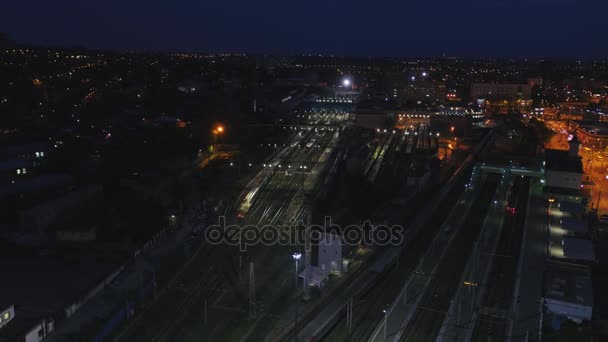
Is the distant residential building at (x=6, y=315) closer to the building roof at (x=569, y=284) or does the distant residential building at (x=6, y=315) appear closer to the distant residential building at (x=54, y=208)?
the distant residential building at (x=54, y=208)

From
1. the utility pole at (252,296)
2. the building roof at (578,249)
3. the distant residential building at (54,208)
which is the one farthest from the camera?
the distant residential building at (54,208)

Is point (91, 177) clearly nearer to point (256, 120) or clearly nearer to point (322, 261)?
point (322, 261)

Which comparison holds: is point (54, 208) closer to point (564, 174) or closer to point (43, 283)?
point (43, 283)

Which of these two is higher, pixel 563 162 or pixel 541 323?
pixel 563 162

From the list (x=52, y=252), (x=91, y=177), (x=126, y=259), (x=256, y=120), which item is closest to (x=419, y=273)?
(x=126, y=259)

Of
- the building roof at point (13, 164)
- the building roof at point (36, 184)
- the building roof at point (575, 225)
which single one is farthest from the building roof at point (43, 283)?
the building roof at point (575, 225)

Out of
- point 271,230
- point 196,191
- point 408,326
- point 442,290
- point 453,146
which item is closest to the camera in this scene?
point 408,326

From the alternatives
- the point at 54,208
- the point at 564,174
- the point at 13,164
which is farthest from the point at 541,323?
the point at 13,164

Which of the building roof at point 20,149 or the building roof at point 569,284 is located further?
the building roof at point 20,149
